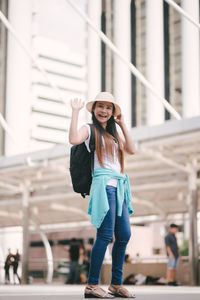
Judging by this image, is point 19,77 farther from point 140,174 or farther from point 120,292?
point 120,292

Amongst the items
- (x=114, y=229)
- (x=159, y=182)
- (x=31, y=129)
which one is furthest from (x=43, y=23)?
(x=114, y=229)

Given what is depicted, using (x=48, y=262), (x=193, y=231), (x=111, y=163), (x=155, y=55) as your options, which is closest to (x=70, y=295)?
(x=111, y=163)

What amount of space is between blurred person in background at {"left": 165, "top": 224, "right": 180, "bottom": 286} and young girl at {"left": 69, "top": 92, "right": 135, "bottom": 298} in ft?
26.7

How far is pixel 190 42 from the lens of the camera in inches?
1786

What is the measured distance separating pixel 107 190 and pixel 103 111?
24.0 inches

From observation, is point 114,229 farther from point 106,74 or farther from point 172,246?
point 106,74

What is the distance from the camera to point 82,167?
4348mm

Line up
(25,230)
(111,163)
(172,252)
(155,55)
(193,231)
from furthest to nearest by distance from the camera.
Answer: (155,55) → (25,230) → (193,231) → (172,252) → (111,163)

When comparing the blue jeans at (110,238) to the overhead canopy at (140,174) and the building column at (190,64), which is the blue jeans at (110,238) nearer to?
the overhead canopy at (140,174)

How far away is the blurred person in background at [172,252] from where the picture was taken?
41.1 ft

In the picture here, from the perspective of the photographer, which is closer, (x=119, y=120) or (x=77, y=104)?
(x=77, y=104)

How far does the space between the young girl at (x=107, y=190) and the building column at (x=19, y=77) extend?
7862cm

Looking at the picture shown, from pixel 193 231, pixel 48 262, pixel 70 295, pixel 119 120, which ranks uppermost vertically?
pixel 119 120

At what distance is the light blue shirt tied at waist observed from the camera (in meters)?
4.25
